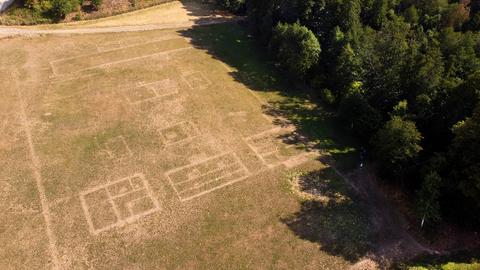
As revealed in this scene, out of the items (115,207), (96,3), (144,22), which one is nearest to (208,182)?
(115,207)

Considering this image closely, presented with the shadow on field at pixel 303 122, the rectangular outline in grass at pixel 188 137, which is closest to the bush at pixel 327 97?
the shadow on field at pixel 303 122

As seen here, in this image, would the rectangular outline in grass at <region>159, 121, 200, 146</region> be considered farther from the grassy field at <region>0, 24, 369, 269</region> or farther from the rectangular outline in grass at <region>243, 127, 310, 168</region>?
the rectangular outline in grass at <region>243, 127, 310, 168</region>

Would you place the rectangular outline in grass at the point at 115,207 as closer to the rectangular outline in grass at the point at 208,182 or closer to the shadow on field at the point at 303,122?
the rectangular outline in grass at the point at 208,182

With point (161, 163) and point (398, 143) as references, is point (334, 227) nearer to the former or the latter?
point (398, 143)

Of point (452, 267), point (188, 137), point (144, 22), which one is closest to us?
point (452, 267)

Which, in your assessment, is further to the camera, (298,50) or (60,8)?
(60,8)

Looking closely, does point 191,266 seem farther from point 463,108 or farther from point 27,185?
point 463,108
